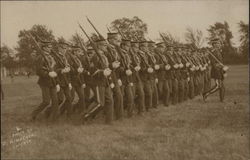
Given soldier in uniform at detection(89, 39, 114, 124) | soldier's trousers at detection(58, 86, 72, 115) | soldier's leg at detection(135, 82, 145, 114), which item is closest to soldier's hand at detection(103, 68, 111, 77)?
soldier in uniform at detection(89, 39, 114, 124)

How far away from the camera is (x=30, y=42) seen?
6441 mm

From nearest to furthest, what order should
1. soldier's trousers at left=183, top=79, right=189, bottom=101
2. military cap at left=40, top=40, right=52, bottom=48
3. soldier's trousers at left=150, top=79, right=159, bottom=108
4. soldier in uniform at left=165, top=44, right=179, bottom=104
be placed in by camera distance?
military cap at left=40, top=40, right=52, bottom=48, soldier's trousers at left=150, top=79, right=159, bottom=108, soldier in uniform at left=165, top=44, right=179, bottom=104, soldier's trousers at left=183, top=79, right=189, bottom=101

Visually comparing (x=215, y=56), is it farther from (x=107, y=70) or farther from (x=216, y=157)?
(x=216, y=157)

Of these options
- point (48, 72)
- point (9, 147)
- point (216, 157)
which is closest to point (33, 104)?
point (48, 72)

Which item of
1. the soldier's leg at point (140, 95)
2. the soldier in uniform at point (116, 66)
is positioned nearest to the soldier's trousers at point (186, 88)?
the soldier's leg at point (140, 95)

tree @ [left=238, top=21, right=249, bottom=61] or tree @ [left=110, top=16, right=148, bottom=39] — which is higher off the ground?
tree @ [left=110, top=16, right=148, bottom=39]

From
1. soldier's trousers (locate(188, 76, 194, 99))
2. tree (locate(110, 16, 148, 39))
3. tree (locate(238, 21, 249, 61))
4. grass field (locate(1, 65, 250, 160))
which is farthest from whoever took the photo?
soldier's trousers (locate(188, 76, 194, 99))

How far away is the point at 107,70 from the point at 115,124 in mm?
870

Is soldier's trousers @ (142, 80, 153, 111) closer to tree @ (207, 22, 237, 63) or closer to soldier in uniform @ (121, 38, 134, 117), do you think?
soldier in uniform @ (121, 38, 134, 117)

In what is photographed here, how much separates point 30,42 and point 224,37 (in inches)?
105

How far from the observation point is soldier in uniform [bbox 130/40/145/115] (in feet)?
26.6

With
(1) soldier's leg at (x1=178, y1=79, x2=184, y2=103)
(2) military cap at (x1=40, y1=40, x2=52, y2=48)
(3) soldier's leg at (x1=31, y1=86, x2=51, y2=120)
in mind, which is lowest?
(1) soldier's leg at (x1=178, y1=79, x2=184, y2=103)

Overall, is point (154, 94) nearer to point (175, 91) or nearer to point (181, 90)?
point (175, 91)

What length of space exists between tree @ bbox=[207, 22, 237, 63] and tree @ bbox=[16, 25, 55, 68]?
7.12ft
